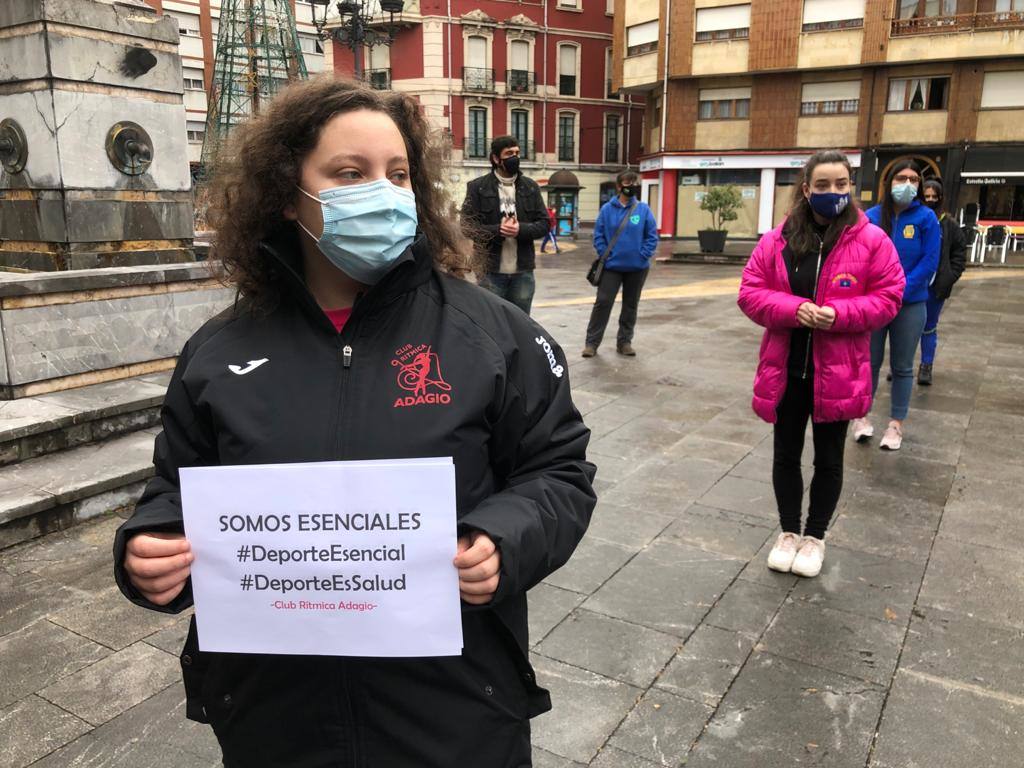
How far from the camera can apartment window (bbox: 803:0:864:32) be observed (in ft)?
106

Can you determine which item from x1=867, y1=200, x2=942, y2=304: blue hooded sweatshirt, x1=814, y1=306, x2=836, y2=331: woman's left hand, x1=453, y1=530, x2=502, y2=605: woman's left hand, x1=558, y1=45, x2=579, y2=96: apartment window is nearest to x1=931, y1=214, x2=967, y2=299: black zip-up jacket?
x1=867, y1=200, x2=942, y2=304: blue hooded sweatshirt

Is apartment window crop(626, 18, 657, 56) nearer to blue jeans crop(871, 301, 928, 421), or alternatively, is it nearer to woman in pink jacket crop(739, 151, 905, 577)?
blue jeans crop(871, 301, 928, 421)

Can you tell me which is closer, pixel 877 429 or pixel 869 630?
pixel 869 630

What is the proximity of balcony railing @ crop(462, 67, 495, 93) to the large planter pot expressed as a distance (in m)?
23.6

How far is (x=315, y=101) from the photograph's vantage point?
1.63 metres

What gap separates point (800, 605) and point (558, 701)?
132 centimetres

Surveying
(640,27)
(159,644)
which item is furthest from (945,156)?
(159,644)

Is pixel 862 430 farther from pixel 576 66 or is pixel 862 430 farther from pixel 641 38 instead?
pixel 576 66

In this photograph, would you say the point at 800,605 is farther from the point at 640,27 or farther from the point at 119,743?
the point at 640,27

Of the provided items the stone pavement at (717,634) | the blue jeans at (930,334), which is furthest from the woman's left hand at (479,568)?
the blue jeans at (930,334)

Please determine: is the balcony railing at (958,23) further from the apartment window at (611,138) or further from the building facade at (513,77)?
the apartment window at (611,138)

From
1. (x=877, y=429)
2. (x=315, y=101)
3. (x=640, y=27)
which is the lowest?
(x=877, y=429)

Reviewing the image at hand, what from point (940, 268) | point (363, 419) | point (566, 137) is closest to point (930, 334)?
point (940, 268)

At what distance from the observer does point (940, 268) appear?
23.6 feet
